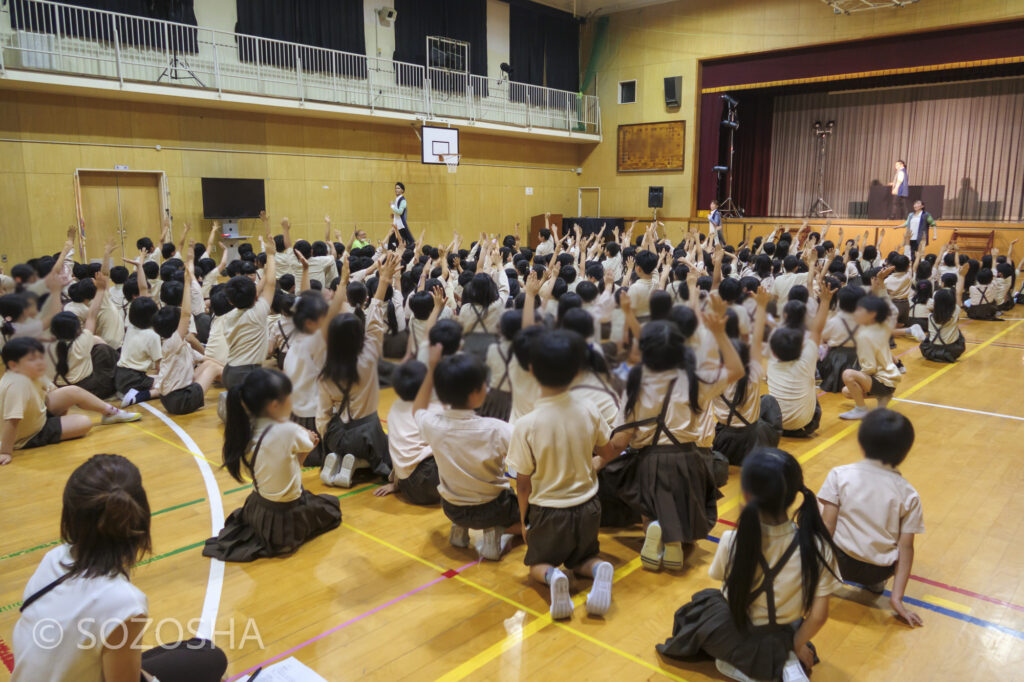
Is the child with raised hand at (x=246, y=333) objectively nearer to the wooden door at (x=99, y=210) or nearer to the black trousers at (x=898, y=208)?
the wooden door at (x=99, y=210)

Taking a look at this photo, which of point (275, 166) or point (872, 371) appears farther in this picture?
point (275, 166)

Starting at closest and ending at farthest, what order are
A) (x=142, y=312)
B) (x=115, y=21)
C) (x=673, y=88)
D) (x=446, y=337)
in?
(x=446, y=337)
(x=142, y=312)
(x=115, y=21)
(x=673, y=88)

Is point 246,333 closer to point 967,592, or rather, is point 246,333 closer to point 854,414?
point 967,592

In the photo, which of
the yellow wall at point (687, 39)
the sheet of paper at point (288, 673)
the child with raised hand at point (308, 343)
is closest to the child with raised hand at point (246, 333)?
the child with raised hand at point (308, 343)

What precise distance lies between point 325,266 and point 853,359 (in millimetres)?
5340

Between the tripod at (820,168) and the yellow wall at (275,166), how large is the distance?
634 cm

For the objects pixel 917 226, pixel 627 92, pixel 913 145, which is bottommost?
pixel 917 226

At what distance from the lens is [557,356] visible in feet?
8.58

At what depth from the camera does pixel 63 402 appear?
5.17 meters

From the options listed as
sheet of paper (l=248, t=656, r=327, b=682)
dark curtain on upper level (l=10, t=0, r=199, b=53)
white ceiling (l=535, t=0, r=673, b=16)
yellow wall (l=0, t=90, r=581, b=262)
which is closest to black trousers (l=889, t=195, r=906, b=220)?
white ceiling (l=535, t=0, r=673, b=16)

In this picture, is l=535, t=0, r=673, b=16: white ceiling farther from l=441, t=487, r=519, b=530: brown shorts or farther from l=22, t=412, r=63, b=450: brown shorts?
l=441, t=487, r=519, b=530: brown shorts

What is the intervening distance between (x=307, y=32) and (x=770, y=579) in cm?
1426

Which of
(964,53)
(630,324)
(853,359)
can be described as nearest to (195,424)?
(630,324)

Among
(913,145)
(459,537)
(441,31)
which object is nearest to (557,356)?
(459,537)
